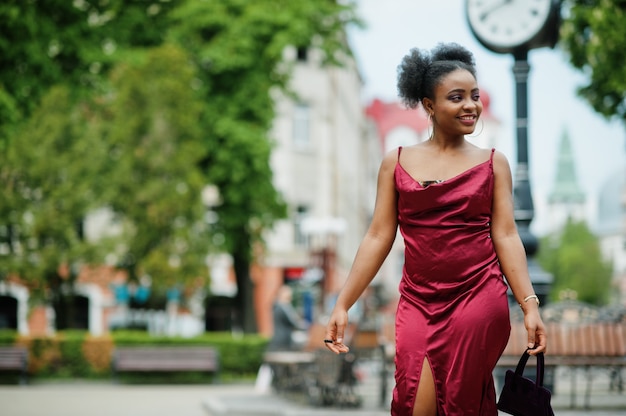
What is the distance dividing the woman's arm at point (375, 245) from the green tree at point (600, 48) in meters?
15.5

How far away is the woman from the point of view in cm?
470

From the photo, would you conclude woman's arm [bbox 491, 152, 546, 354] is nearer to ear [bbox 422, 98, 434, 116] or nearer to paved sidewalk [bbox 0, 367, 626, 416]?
ear [bbox 422, 98, 434, 116]

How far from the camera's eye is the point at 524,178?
12391mm

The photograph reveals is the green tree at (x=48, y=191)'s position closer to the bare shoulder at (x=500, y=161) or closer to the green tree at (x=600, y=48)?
the green tree at (x=600, y=48)

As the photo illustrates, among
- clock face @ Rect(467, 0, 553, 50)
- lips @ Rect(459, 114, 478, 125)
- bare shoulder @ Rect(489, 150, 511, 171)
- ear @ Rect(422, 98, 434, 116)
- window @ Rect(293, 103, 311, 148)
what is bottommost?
bare shoulder @ Rect(489, 150, 511, 171)

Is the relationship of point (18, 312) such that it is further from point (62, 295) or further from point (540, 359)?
point (540, 359)

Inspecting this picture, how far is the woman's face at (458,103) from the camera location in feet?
16.0

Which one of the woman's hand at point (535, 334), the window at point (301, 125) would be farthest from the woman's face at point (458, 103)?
the window at point (301, 125)

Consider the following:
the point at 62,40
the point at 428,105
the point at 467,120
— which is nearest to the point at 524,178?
the point at 428,105

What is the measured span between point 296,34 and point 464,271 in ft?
88.3

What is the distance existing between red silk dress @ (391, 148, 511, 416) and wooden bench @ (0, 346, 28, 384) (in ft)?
68.6

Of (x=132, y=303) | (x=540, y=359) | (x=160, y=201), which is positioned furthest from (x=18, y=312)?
(x=540, y=359)

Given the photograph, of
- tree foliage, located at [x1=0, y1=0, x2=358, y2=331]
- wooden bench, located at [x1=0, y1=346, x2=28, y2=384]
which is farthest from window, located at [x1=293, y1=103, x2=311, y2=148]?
wooden bench, located at [x1=0, y1=346, x2=28, y2=384]

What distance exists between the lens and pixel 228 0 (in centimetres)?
3225
